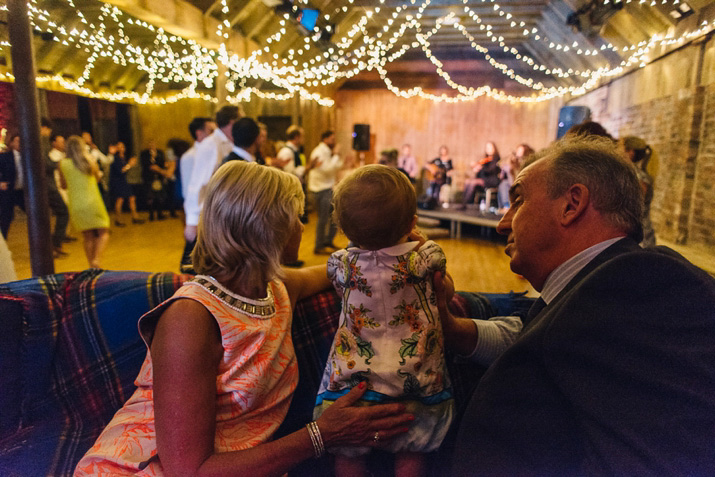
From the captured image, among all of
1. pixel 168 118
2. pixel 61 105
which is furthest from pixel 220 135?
pixel 168 118

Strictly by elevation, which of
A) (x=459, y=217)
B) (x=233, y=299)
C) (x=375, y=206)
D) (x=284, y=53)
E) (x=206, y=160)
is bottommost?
(x=459, y=217)

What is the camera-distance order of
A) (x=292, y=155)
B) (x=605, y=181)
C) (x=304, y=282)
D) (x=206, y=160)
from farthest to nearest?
(x=292, y=155), (x=206, y=160), (x=304, y=282), (x=605, y=181)

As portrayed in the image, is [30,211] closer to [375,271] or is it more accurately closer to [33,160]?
[33,160]

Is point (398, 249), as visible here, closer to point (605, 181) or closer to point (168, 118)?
point (605, 181)

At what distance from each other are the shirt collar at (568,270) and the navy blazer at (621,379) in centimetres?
12

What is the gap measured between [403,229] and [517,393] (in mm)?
552

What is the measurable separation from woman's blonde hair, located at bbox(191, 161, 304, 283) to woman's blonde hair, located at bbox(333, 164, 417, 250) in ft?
0.57

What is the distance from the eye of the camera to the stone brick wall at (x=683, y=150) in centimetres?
468

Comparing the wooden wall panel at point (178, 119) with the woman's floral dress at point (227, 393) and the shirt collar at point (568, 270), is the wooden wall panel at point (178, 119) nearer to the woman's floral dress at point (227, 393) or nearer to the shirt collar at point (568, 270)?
the woman's floral dress at point (227, 393)

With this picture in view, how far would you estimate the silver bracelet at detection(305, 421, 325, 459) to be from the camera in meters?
1.13

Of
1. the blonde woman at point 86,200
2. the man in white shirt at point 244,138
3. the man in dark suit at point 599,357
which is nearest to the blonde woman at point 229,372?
the man in dark suit at point 599,357

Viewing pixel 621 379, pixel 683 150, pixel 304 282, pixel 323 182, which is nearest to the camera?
pixel 621 379

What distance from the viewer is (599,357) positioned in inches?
31.3

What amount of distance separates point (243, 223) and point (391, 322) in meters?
0.49
